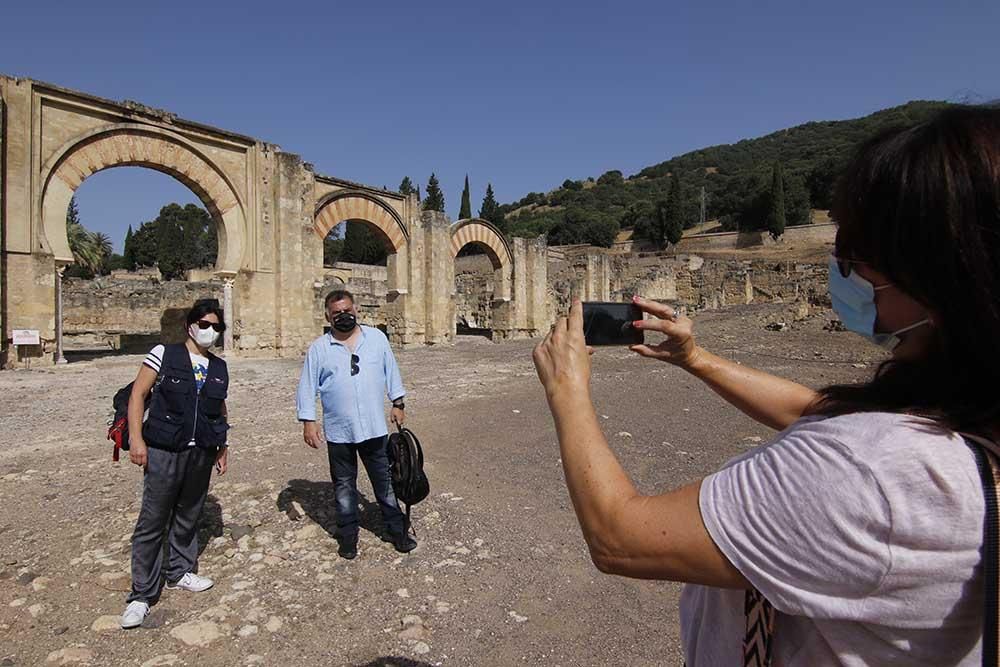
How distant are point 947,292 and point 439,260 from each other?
1927cm

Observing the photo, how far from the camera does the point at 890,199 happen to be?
0.91 m

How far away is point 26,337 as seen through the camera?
11398mm

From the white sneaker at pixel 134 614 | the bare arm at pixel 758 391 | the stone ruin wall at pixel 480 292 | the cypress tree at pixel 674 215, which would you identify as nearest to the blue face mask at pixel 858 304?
the bare arm at pixel 758 391

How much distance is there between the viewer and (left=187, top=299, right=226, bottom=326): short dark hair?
3.38 meters

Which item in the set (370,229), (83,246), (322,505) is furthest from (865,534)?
(83,246)

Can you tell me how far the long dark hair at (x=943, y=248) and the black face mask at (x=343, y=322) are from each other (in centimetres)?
342

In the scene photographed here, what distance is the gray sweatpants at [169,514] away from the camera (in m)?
3.02

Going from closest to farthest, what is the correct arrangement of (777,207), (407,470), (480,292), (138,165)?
(407,470) < (138,165) < (480,292) < (777,207)

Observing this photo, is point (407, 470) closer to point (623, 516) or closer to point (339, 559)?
point (339, 559)

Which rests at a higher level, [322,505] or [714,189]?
[714,189]

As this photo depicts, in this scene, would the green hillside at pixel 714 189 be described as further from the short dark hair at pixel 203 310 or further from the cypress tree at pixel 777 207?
the short dark hair at pixel 203 310

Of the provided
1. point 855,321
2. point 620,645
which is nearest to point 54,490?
point 620,645

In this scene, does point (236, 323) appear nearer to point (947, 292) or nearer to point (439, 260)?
point (439, 260)

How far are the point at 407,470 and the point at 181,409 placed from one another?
1398 mm
